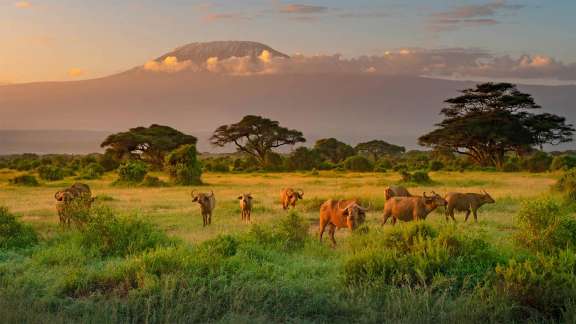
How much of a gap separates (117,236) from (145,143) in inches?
1838

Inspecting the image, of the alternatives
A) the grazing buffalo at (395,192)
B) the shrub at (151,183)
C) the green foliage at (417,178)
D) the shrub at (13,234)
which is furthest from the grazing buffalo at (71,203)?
the green foliage at (417,178)

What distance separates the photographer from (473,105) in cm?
5850

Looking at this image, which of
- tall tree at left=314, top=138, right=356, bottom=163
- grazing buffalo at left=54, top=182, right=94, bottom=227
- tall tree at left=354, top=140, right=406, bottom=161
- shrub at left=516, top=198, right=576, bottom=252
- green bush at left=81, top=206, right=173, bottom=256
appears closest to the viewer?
shrub at left=516, top=198, right=576, bottom=252

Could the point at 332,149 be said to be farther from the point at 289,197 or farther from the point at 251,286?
the point at 251,286

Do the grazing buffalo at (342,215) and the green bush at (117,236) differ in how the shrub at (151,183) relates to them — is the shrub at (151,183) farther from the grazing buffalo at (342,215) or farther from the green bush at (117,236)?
the green bush at (117,236)

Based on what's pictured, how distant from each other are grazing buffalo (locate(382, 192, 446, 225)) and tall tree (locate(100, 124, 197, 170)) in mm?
43441

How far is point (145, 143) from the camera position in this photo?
57.0m

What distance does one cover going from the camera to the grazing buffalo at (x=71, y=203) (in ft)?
45.8

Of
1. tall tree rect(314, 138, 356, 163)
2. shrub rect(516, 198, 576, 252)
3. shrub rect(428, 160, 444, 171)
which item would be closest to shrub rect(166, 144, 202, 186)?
shrub rect(428, 160, 444, 171)

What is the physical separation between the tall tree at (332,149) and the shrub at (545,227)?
6185 centimetres

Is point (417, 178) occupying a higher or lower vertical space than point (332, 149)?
lower

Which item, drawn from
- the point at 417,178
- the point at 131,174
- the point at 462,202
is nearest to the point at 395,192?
the point at 462,202

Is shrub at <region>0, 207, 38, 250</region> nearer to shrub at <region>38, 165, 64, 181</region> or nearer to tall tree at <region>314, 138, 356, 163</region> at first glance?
shrub at <region>38, 165, 64, 181</region>

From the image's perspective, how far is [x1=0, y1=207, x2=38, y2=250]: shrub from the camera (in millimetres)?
12297
